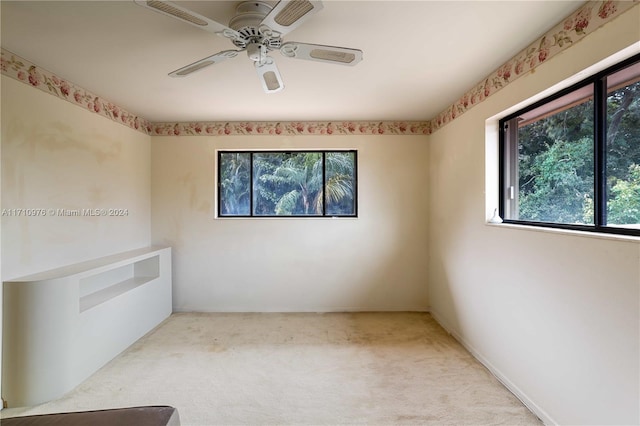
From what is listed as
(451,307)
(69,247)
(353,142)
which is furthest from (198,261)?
(451,307)

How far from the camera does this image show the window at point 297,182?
11.9ft

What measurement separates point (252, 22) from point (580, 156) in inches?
77.3

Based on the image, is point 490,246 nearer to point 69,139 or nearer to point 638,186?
point 638,186

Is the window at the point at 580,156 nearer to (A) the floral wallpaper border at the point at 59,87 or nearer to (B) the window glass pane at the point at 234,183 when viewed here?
(B) the window glass pane at the point at 234,183

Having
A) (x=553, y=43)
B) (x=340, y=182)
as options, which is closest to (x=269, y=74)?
(x=553, y=43)

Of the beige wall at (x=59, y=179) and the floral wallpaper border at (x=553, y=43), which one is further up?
the floral wallpaper border at (x=553, y=43)

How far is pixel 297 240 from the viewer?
355 cm

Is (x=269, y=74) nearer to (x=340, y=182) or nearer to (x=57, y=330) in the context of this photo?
(x=340, y=182)

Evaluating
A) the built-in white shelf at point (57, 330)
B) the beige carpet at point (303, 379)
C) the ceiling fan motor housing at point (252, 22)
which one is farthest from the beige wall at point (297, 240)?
the ceiling fan motor housing at point (252, 22)

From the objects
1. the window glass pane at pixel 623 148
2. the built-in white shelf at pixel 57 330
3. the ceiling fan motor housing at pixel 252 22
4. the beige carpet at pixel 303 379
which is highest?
the ceiling fan motor housing at pixel 252 22

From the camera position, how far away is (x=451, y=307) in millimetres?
2965

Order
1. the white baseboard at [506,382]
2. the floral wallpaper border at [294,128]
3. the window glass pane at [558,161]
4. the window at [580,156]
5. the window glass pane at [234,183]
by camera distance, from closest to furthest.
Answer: the window at [580,156] < the window glass pane at [558,161] < the white baseboard at [506,382] < the floral wallpaper border at [294,128] < the window glass pane at [234,183]

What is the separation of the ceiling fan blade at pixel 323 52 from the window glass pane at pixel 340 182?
79.6 inches

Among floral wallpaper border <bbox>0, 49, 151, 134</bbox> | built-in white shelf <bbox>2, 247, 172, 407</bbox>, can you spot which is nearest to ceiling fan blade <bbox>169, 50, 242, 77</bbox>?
floral wallpaper border <bbox>0, 49, 151, 134</bbox>
